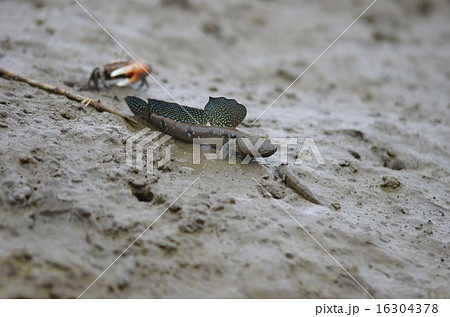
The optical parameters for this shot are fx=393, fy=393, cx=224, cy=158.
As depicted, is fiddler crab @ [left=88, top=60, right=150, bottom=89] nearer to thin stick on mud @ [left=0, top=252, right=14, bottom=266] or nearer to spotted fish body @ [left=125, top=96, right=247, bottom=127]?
spotted fish body @ [left=125, top=96, right=247, bottom=127]

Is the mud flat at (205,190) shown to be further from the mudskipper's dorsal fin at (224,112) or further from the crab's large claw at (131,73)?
the mudskipper's dorsal fin at (224,112)

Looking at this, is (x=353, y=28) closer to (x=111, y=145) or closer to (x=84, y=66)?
(x=84, y=66)

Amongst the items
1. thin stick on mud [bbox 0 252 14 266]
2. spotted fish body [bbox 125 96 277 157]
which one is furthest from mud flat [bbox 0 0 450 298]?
spotted fish body [bbox 125 96 277 157]

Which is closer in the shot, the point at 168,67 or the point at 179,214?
the point at 179,214

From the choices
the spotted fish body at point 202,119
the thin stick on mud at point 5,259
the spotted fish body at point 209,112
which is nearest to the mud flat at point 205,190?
the thin stick on mud at point 5,259

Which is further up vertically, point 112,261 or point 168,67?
point 168,67

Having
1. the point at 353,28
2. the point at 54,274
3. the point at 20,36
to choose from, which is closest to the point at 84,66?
the point at 20,36
